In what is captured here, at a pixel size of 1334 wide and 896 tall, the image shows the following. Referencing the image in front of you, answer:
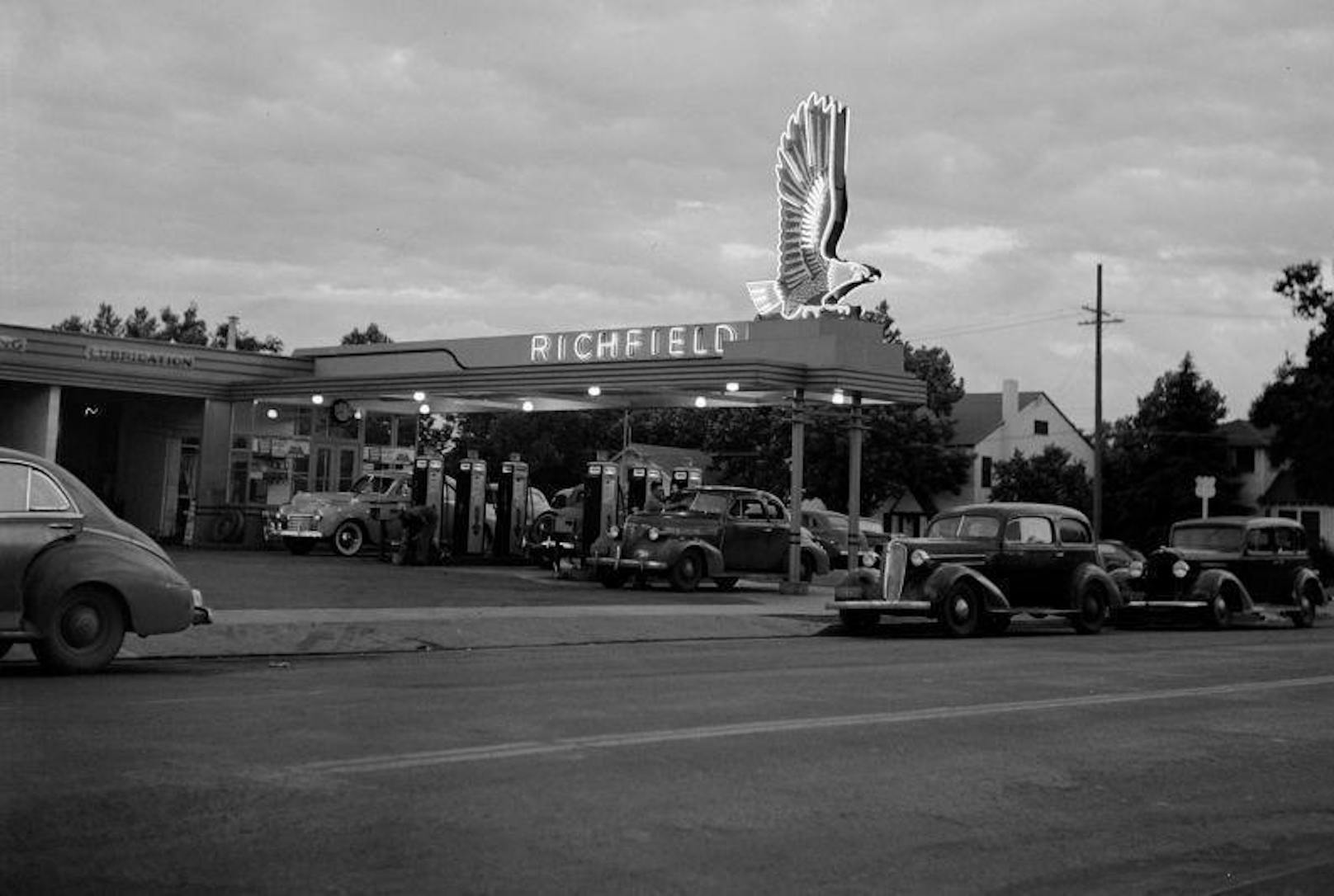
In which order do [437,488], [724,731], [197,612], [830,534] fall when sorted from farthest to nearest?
[830,534] → [437,488] → [197,612] → [724,731]

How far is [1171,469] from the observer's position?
62812 mm

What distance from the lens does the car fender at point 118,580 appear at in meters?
11.6

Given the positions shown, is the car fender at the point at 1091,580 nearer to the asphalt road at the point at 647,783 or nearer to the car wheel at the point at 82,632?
the asphalt road at the point at 647,783

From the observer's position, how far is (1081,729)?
34.2ft

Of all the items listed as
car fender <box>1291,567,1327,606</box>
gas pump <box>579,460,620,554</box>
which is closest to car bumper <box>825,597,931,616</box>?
car fender <box>1291,567,1327,606</box>

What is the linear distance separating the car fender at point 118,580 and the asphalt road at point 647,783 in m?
0.51

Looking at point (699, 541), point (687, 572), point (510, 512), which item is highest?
point (510, 512)

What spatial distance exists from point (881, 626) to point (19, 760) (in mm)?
15433

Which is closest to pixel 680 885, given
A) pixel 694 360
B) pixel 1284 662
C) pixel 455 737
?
pixel 455 737

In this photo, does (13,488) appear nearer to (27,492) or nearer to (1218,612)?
(27,492)

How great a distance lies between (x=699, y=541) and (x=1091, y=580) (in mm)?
7966

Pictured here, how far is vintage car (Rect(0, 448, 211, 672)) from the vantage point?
11.6 metres

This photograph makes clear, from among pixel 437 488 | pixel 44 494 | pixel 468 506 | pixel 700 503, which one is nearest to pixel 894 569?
pixel 700 503

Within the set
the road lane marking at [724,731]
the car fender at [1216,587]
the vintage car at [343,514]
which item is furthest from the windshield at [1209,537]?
the vintage car at [343,514]
